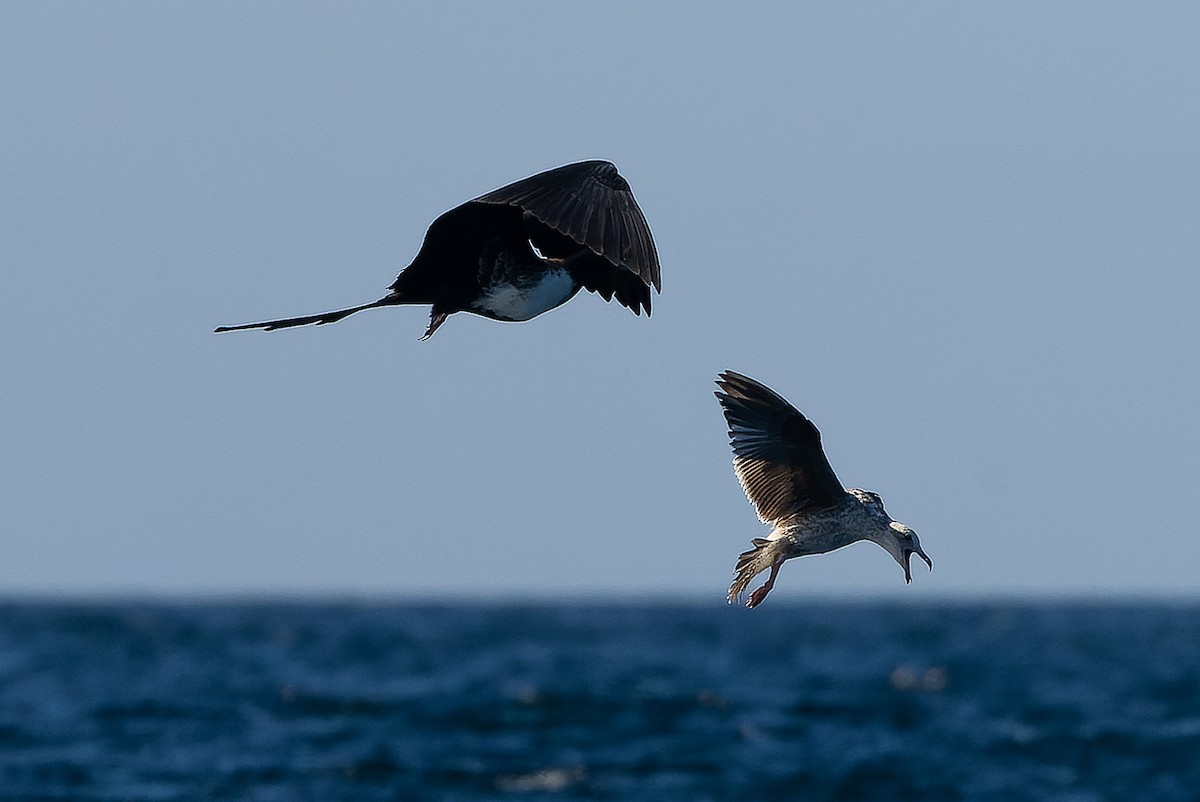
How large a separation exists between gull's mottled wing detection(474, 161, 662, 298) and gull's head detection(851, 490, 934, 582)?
1.94m

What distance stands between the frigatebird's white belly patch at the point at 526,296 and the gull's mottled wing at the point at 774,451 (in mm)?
961

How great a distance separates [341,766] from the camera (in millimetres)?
44250

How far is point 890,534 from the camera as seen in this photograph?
991cm

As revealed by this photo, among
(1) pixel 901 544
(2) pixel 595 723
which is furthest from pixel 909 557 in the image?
(2) pixel 595 723

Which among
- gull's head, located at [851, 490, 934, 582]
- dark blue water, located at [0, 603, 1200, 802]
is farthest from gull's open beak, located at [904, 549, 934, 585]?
dark blue water, located at [0, 603, 1200, 802]

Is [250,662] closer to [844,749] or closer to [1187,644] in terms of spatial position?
[844,749]

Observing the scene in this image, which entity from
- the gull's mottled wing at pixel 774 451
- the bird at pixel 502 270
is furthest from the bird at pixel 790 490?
the bird at pixel 502 270

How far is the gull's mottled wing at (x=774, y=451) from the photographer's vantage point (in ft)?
32.1

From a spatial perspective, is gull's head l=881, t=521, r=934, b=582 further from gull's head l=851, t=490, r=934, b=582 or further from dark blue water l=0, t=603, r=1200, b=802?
dark blue water l=0, t=603, r=1200, b=802

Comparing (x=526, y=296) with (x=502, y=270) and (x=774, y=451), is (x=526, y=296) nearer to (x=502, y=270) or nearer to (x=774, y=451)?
(x=502, y=270)

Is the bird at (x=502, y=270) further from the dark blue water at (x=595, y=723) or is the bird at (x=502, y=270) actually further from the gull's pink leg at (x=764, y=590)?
the dark blue water at (x=595, y=723)

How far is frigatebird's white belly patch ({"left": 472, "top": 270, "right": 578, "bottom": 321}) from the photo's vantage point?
991 centimetres

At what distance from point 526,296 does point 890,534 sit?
2.20 metres

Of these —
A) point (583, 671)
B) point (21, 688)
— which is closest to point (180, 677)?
point (21, 688)
